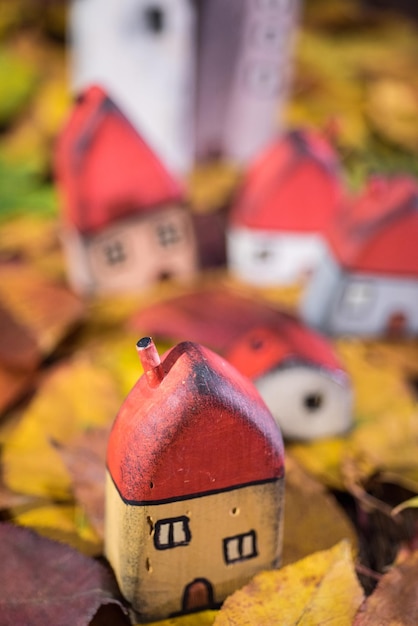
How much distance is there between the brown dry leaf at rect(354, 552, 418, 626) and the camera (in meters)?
0.51

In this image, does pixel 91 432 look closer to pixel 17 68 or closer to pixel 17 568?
pixel 17 568

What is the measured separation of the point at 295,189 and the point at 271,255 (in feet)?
0.35

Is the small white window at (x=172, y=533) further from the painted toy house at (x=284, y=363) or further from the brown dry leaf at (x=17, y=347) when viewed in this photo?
the brown dry leaf at (x=17, y=347)

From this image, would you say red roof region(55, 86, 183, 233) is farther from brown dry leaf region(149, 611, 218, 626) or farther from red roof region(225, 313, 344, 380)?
brown dry leaf region(149, 611, 218, 626)

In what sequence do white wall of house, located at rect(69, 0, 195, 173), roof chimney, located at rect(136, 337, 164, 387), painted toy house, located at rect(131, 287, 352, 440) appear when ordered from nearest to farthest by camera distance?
roof chimney, located at rect(136, 337, 164, 387) → painted toy house, located at rect(131, 287, 352, 440) → white wall of house, located at rect(69, 0, 195, 173)

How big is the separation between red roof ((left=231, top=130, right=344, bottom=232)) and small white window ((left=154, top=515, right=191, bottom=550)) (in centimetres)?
57

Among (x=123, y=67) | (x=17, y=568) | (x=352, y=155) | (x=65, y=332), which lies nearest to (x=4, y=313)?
(x=65, y=332)

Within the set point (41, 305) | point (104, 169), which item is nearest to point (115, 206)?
point (104, 169)

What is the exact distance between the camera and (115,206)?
927 millimetres

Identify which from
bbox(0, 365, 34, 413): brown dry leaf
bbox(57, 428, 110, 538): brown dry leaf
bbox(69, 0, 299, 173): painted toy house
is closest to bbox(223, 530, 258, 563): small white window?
bbox(57, 428, 110, 538): brown dry leaf

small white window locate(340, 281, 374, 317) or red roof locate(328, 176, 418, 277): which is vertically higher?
red roof locate(328, 176, 418, 277)

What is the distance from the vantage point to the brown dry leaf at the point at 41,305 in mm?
823

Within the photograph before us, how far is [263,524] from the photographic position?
545 mm

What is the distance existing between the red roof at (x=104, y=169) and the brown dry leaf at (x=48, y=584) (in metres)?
0.48
